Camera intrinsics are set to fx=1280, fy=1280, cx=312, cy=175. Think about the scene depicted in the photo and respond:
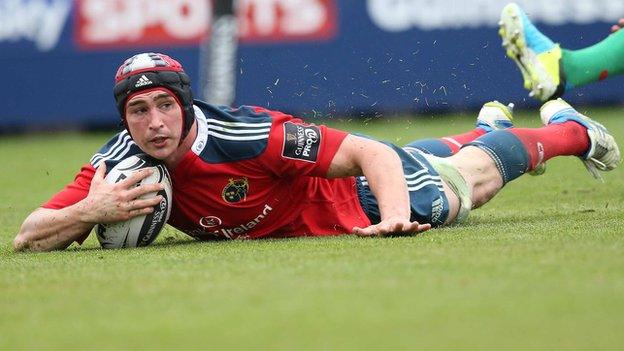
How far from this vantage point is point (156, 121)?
539 cm

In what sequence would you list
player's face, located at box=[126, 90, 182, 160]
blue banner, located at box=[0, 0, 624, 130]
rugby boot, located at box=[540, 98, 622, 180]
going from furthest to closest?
blue banner, located at box=[0, 0, 624, 130], rugby boot, located at box=[540, 98, 622, 180], player's face, located at box=[126, 90, 182, 160]

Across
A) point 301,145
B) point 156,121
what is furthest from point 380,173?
point 156,121

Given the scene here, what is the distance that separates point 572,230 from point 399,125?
370 inches

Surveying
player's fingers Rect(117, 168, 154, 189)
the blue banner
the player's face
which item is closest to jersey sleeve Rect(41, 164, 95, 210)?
player's fingers Rect(117, 168, 154, 189)

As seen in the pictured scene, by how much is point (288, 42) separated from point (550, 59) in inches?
300

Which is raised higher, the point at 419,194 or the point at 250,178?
the point at 250,178

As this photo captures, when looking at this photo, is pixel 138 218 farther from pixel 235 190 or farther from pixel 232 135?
pixel 232 135

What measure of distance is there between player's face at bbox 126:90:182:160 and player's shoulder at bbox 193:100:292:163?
0.55 feet

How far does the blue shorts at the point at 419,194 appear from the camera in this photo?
236 inches

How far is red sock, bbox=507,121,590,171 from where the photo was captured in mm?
6398

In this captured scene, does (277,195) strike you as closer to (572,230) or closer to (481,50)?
(572,230)

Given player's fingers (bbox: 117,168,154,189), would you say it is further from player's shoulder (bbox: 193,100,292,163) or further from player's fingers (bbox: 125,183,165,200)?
player's shoulder (bbox: 193,100,292,163)

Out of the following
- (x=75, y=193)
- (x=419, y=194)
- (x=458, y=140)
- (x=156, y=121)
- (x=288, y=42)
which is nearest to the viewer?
(x=156, y=121)

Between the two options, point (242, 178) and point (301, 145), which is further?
point (242, 178)
